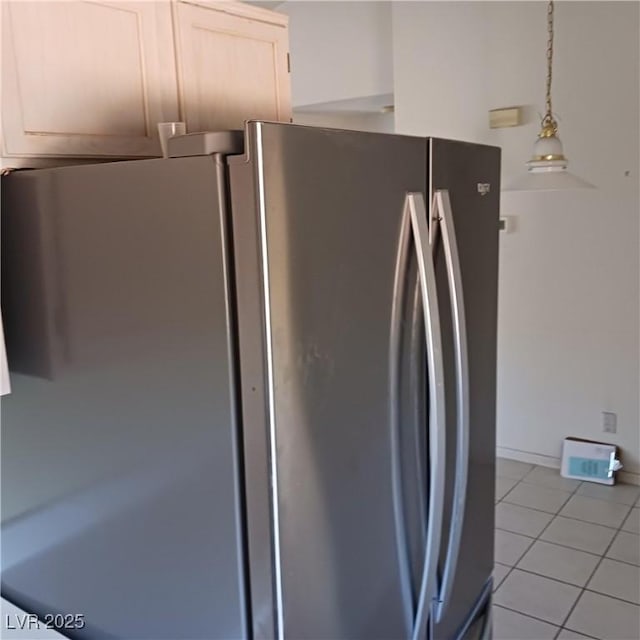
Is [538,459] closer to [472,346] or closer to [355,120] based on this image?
[472,346]

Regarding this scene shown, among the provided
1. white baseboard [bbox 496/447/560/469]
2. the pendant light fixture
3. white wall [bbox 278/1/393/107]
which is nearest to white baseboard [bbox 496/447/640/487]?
white baseboard [bbox 496/447/560/469]

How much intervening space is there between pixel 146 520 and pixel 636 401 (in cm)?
311

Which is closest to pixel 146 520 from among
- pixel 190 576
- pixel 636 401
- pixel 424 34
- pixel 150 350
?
pixel 190 576

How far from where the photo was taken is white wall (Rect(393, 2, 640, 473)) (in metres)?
3.41

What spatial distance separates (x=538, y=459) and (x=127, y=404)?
3.28 meters

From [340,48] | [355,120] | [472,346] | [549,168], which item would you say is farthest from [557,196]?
[355,120]

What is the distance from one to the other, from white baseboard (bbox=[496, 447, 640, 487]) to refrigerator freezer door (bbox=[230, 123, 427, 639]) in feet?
9.19

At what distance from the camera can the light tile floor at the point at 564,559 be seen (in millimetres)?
2434

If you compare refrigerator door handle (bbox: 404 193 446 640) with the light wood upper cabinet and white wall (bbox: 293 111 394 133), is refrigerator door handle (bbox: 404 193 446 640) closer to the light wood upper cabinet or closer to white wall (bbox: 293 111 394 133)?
the light wood upper cabinet

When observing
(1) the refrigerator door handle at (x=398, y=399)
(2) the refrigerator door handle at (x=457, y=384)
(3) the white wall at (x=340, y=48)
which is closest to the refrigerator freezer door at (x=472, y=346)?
(2) the refrigerator door handle at (x=457, y=384)

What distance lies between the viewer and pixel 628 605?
2.52 m

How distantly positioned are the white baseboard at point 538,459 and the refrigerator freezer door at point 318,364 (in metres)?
2.80

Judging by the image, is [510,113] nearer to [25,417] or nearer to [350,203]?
[350,203]

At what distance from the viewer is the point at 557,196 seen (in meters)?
3.63
